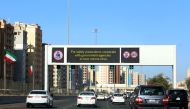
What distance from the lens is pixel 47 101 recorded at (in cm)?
4369

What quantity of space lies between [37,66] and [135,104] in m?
167

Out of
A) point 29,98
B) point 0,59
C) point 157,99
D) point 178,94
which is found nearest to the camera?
point 157,99

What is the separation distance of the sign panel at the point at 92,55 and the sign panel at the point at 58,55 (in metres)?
1.00

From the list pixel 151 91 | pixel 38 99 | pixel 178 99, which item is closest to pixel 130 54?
pixel 38 99

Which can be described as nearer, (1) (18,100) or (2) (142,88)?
(2) (142,88)

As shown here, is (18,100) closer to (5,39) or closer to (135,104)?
(135,104)

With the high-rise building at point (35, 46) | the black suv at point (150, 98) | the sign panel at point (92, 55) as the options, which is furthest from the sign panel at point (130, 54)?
the high-rise building at point (35, 46)

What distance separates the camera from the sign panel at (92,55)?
7069 cm

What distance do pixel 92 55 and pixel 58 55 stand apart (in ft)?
16.1

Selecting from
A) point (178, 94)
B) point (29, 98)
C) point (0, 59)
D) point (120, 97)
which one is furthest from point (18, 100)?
point (0, 59)

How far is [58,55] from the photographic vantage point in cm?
7225

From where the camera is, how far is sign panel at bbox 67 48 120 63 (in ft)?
232

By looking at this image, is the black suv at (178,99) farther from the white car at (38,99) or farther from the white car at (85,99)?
the white car at (85,99)

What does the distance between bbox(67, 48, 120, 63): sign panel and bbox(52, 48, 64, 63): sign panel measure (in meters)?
1.00
